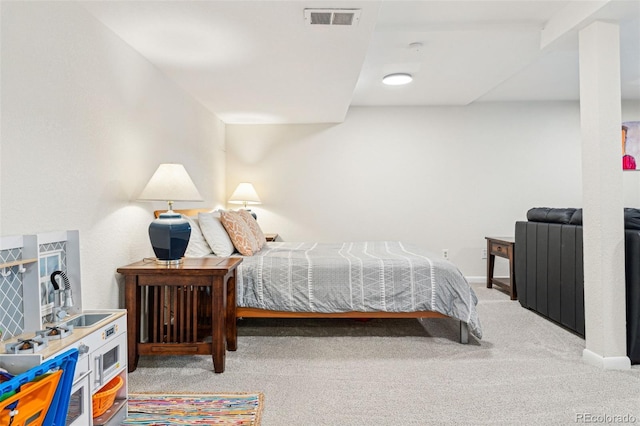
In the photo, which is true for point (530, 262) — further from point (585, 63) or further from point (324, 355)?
point (324, 355)

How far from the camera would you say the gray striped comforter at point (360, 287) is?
2.96m

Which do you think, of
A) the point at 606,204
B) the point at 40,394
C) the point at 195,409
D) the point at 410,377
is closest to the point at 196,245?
the point at 195,409

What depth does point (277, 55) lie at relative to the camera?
2.93 m

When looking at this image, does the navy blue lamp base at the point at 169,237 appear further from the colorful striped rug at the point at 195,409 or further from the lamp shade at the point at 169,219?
the colorful striped rug at the point at 195,409

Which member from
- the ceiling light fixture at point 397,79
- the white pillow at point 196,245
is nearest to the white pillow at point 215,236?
the white pillow at point 196,245

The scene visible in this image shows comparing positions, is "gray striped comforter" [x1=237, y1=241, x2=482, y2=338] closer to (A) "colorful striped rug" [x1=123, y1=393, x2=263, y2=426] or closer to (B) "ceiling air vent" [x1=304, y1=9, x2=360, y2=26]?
(A) "colorful striped rug" [x1=123, y1=393, x2=263, y2=426]

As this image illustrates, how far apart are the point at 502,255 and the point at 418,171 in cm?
156

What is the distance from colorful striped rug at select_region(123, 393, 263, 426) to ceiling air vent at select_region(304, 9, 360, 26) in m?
2.19

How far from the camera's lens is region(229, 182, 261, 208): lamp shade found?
199 inches

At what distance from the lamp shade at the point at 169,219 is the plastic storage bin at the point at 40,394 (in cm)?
139

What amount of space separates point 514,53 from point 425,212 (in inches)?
95.5

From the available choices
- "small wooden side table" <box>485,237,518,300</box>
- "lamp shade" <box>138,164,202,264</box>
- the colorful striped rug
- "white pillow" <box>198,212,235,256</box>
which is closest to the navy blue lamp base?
"lamp shade" <box>138,164,202,264</box>

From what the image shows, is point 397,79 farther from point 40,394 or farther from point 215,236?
point 40,394

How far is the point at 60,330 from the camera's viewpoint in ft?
5.16
